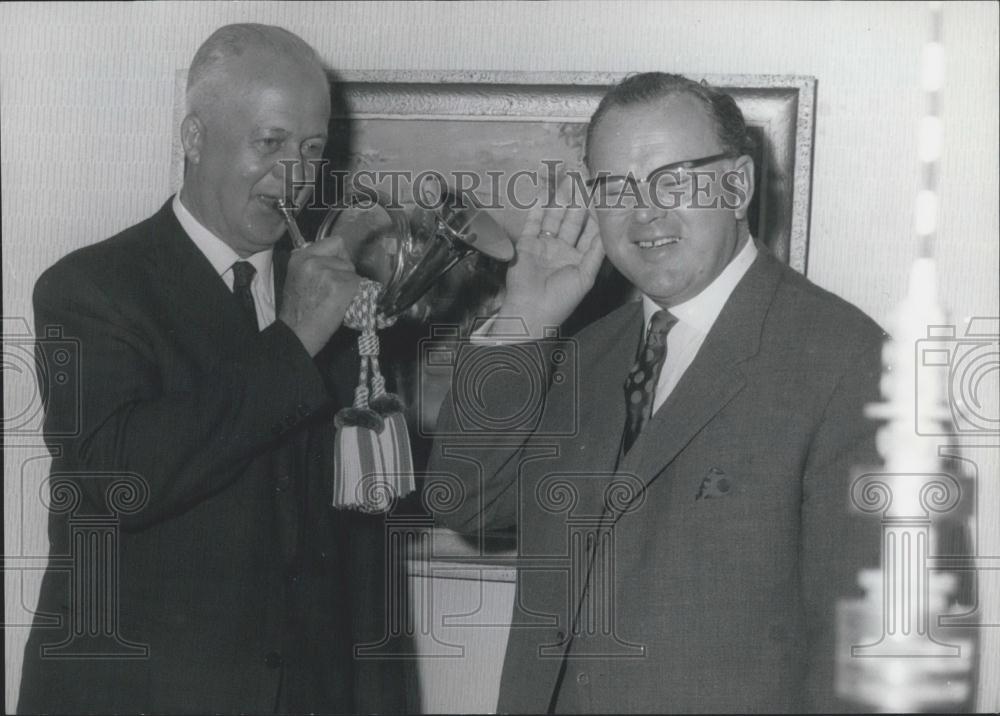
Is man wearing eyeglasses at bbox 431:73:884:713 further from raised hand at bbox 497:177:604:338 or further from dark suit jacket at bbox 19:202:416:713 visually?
dark suit jacket at bbox 19:202:416:713

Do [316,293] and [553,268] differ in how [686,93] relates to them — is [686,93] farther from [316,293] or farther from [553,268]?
[316,293]

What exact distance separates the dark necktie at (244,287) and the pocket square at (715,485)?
654 millimetres

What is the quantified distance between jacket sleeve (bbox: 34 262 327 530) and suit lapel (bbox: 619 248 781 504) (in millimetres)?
426

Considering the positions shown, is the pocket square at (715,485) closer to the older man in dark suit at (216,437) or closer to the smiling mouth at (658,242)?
the smiling mouth at (658,242)

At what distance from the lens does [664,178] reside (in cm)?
137

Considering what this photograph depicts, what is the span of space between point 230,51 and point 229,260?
30 centimetres

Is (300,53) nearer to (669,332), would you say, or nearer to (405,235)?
(405,235)

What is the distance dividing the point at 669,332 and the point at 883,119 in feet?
1.67

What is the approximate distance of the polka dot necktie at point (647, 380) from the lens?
1.41 m

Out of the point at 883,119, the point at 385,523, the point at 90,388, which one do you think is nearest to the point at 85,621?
the point at 90,388

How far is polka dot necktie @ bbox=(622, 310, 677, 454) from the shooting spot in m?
1.41

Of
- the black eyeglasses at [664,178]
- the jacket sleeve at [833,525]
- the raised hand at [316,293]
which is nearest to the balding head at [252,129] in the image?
the raised hand at [316,293]

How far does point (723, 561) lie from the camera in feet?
4.32

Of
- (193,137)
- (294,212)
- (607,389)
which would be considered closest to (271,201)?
(294,212)
